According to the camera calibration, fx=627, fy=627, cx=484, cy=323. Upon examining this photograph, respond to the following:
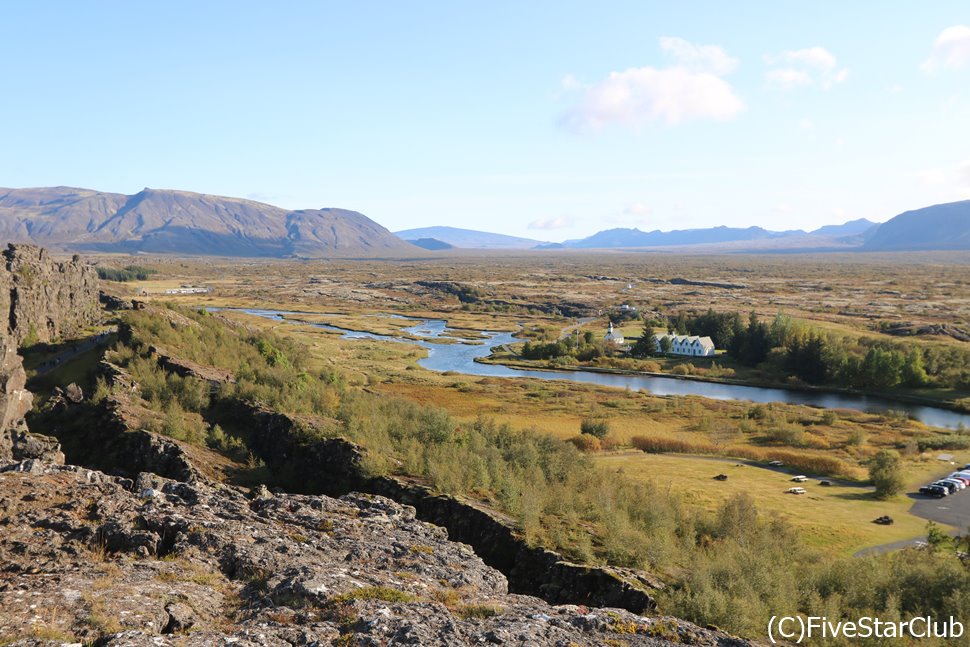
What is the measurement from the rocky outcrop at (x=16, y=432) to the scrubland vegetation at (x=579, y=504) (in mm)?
4875

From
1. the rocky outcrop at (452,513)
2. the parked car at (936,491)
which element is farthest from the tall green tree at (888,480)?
the rocky outcrop at (452,513)

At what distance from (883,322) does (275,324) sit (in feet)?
399

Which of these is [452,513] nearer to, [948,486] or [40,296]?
Result: [40,296]

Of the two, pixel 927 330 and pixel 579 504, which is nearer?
pixel 579 504

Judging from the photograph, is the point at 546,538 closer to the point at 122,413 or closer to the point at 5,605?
the point at 5,605

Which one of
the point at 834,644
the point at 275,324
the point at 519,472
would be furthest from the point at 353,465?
the point at 275,324

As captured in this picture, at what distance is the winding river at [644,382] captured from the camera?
78.3 meters

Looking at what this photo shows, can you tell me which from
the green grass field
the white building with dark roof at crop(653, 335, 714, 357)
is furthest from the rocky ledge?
the white building with dark roof at crop(653, 335, 714, 357)

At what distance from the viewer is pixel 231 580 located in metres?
13.0

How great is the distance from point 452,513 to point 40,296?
126 ft

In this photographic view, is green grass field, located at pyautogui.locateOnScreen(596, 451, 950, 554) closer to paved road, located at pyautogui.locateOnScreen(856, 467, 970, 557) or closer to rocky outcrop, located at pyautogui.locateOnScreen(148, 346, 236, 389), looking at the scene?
paved road, located at pyautogui.locateOnScreen(856, 467, 970, 557)

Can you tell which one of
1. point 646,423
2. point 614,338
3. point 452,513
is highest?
point 452,513

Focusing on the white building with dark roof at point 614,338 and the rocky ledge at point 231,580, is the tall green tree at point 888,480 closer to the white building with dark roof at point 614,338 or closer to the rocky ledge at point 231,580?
the rocky ledge at point 231,580

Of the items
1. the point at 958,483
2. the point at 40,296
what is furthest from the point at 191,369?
the point at 958,483
